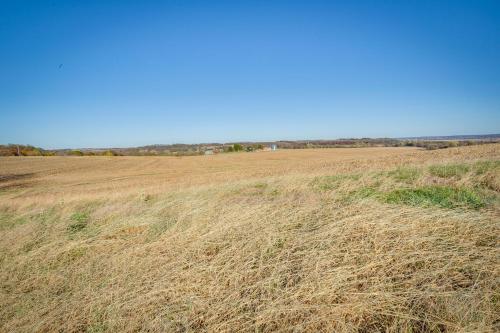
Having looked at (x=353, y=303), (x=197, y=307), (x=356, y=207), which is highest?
(x=356, y=207)

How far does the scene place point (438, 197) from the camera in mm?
6301

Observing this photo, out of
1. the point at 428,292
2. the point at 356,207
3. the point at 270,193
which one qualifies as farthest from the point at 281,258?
the point at 270,193

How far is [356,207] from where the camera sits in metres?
5.19

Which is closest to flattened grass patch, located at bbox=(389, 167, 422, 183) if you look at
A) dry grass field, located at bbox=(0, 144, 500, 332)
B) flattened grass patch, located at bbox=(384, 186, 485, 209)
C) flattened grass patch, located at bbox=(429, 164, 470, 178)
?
flattened grass patch, located at bbox=(429, 164, 470, 178)

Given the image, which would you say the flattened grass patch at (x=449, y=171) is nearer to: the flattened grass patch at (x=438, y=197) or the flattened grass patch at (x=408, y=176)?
the flattened grass patch at (x=408, y=176)

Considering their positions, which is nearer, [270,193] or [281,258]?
[281,258]

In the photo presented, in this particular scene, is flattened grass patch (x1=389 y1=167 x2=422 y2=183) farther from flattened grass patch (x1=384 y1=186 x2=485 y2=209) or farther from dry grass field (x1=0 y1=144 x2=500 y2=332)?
dry grass field (x1=0 y1=144 x2=500 y2=332)

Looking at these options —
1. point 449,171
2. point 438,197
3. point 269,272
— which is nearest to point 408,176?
point 449,171

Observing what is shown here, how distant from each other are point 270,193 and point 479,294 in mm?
6469

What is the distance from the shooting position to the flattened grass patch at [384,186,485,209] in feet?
18.1

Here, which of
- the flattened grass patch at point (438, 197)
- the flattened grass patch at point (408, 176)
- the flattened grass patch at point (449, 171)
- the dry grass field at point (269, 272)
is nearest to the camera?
the dry grass field at point (269, 272)

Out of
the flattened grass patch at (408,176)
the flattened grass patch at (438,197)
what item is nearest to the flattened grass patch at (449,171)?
the flattened grass patch at (408,176)

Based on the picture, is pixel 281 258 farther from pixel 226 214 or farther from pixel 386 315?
pixel 226 214

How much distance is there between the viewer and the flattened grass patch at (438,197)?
18.1 ft
